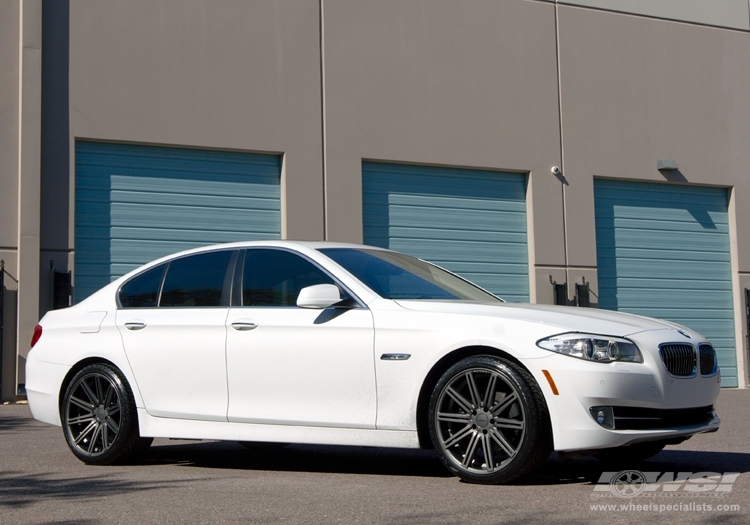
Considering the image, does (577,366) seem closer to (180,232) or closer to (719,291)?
(180,232)

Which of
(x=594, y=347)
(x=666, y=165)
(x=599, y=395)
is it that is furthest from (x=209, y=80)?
(x=599, y=395)

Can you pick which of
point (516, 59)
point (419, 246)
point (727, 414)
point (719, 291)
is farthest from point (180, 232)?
point (719, 291)

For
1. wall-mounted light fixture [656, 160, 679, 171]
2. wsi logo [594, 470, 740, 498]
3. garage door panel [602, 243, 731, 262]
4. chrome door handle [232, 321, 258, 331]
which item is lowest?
wsi logo [594, 470, 740, 498]

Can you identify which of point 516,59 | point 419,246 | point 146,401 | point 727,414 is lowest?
point 727,414

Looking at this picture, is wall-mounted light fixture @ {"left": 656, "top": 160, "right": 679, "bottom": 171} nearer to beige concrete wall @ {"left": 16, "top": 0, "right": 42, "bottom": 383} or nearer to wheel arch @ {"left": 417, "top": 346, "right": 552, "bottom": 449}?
beige concrete wall @ {"left": 16, "top": 0, "right": 42, "bottom": 383}

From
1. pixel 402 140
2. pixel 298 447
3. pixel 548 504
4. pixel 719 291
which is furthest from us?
pixel 719 291

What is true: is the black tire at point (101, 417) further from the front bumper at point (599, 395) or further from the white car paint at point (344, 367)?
the front bumper at point (599, 395)

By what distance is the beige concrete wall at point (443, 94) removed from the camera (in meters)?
17.1

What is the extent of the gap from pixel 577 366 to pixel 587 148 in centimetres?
1397

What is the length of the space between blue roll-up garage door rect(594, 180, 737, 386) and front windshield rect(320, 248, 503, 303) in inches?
481

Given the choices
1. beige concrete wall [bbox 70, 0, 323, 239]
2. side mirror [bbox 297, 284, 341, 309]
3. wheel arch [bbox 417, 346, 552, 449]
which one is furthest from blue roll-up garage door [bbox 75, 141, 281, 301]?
wheel arch [bbox 417, 346, 552, 449]

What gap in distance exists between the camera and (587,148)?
755 inches

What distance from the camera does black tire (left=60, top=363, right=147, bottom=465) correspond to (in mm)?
7246

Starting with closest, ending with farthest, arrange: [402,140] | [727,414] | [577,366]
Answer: [577,366]
[727,414]
[402,140]
